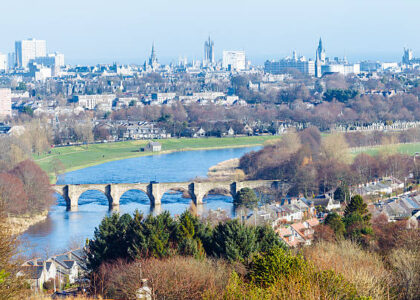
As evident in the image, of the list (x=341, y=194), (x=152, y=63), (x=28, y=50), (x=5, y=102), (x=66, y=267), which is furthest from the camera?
(x=28, y=50)

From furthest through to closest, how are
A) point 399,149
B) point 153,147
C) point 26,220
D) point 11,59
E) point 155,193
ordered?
point 11,59
point 153,147
point 399,149
point 155,193
point 26,220

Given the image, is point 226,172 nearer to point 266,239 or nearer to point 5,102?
point 266,239

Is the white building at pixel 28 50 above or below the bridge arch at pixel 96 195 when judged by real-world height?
above

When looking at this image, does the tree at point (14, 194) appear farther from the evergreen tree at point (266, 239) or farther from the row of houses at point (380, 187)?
the evergreen tree at point (266, 239)

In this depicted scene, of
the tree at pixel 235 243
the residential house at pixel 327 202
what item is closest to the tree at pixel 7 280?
the tree at pixel 235 243

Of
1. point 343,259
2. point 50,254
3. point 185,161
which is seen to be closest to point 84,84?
point 185,161

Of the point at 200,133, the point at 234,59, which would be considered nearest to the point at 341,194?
the point at 200,133
